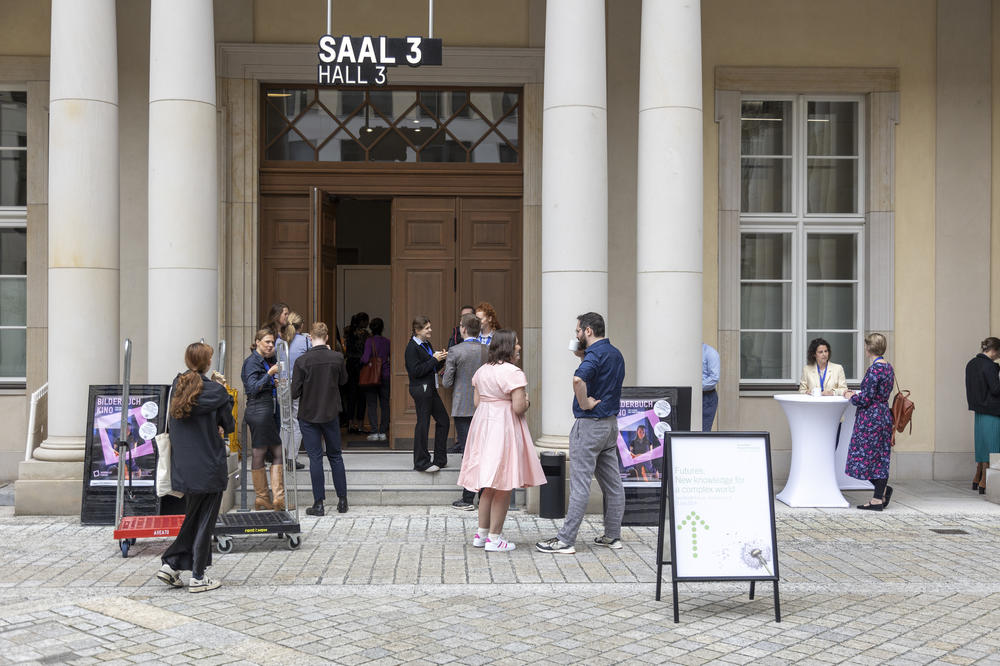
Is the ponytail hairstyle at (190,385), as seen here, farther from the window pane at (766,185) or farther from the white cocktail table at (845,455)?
the window pane at (766,185)

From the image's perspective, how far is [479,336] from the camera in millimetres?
9945

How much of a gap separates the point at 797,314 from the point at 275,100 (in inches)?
263

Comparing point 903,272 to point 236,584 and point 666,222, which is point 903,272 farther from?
point 236,584

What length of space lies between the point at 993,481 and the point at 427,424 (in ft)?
19.1

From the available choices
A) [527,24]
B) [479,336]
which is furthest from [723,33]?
[479,336]

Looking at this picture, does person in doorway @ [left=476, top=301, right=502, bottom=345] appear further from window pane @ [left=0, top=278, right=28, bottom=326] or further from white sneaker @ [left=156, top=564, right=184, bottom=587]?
window pane @ [left=0, top=278, right=28, bottom=326]

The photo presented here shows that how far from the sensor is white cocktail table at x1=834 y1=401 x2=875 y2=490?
33.4ft

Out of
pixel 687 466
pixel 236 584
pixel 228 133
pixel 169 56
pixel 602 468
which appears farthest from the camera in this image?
pixel 228 133

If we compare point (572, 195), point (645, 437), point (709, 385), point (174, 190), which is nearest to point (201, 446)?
point (174, 190)

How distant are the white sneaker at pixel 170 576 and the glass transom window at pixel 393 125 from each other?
6.20 m

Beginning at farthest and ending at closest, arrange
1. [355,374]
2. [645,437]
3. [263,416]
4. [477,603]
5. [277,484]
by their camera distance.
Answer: [355,374] < [645,437] < [277,484] < [263,416] < [477,603]

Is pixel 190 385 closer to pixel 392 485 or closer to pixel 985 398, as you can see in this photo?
pixel 392 485

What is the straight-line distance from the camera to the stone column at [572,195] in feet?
30.7

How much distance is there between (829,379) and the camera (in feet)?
33.7
